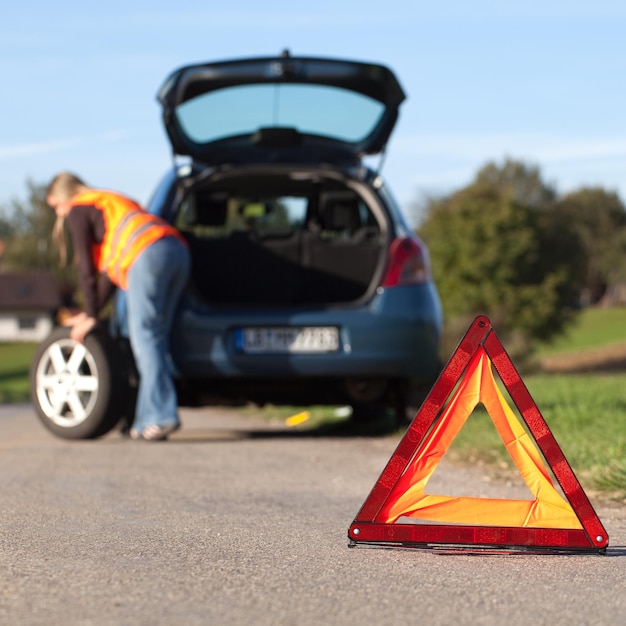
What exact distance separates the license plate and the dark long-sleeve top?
0.96m

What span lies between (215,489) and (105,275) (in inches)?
113

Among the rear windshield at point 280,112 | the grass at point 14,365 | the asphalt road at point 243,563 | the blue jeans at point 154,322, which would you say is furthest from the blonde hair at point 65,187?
the grass at point 14,365

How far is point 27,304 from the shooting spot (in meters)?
122

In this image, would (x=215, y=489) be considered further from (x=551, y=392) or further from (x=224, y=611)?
(x=551, y=392)

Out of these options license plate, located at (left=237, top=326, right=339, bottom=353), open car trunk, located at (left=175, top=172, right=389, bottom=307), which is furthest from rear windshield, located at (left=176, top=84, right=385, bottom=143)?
license plate, located at (left=237, top=326, right=339, bottom=353)

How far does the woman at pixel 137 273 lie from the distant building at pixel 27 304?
373 feet

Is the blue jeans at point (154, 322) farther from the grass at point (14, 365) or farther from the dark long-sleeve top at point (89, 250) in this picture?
the grass at point (14, 365)

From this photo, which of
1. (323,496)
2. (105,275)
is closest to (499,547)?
(323,496)

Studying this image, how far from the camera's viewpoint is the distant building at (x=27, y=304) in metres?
120

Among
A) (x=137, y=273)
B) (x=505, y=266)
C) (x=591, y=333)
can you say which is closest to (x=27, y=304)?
(x=591, y=333)

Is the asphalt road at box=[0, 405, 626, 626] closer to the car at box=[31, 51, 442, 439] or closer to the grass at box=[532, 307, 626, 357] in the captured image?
the car at box=[31, 51, 442, 439]

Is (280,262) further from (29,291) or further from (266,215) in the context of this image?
(29,291)

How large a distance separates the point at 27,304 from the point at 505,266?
66195 mm

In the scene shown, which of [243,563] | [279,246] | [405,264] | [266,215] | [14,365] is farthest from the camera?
[14,365]
